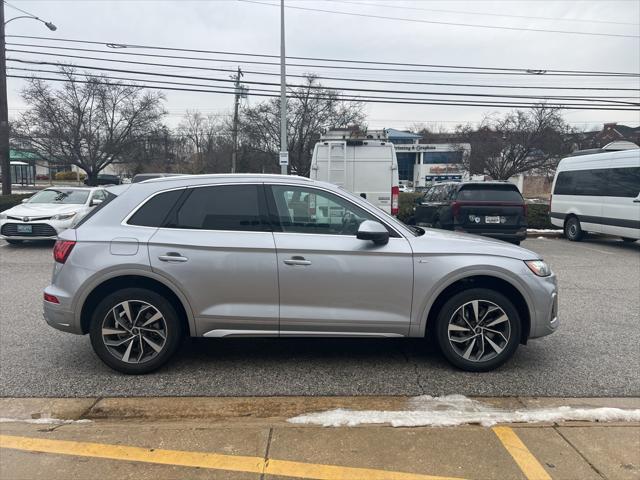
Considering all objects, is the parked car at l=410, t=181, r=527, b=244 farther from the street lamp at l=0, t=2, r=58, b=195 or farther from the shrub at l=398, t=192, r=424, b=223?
the street lamp at l=0, t=2, r=58, b=195

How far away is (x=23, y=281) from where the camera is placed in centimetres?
769

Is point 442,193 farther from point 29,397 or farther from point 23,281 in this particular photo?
point 29,397

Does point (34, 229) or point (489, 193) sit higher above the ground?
point (489, 193)

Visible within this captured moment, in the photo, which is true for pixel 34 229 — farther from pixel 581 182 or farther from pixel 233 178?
pixel 581 182

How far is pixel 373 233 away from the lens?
373cm

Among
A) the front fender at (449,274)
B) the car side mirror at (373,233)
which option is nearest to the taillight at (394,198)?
the front fender at (449,274)

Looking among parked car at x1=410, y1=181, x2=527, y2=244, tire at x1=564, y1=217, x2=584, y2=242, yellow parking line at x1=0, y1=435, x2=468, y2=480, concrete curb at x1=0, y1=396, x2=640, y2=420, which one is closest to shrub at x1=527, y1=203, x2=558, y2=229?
tire at x1=564, y1=217, x2=584, y2=242

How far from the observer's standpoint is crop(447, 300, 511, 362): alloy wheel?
3951 mm

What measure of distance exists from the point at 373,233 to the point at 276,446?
5.67 feet

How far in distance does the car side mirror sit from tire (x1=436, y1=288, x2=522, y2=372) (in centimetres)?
81

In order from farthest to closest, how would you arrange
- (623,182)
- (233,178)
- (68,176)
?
(68,176) < (623,182) < (233,178)

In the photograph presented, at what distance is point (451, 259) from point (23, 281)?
282 inches

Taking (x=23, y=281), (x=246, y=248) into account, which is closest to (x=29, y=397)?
(x=246, y=248)

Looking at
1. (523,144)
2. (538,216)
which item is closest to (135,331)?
(538,216)
